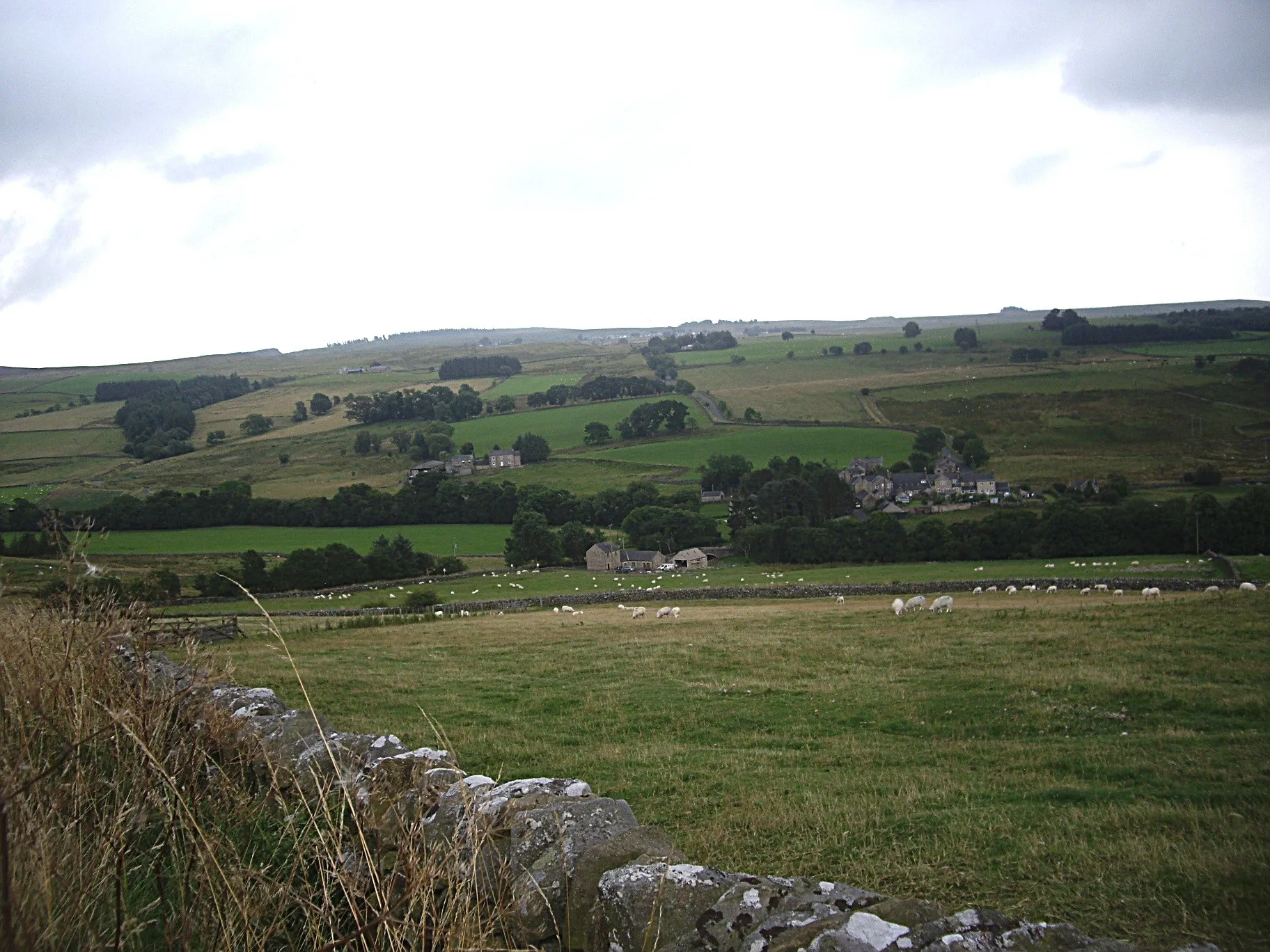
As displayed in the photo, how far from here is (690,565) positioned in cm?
6328

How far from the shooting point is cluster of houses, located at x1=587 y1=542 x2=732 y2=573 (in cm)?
6175

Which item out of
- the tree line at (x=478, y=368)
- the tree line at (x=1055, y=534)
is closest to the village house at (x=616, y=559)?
the tree line at (x=1055, y=534)

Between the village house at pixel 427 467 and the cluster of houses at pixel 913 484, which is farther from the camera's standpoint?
the village house at pixel 427 467

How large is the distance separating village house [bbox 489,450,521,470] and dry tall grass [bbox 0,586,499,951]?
9288cm

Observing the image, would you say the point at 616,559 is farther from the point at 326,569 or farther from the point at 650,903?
the point at 650,903

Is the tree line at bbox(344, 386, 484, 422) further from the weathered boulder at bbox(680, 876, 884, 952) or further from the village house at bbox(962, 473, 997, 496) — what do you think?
the weathered boulder at bbox(680, 876, 884, 952)

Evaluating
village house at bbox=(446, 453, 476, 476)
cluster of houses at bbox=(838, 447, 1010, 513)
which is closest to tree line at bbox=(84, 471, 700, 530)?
village house at bbox=(446, 453, 476, 476)

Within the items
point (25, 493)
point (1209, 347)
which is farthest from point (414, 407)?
point (1209, 347)

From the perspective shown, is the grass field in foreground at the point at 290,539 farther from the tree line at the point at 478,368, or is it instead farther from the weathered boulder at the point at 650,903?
the tree line at the point at 478,368

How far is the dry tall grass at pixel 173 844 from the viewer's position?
3.37 metres

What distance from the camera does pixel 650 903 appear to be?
13.6 ft

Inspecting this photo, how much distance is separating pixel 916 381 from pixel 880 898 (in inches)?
5035

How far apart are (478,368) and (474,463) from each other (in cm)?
8262

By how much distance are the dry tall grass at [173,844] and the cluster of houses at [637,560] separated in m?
54.7
